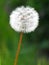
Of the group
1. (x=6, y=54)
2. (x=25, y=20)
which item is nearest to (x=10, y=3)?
(x=6, y=54)

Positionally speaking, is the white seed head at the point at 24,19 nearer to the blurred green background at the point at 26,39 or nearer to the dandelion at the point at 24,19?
the dandelion at the point at 24,19

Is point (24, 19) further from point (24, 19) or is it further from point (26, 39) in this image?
point (26, 39)

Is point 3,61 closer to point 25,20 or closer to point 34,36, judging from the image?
point 25,20

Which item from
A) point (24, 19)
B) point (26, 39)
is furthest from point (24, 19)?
point (26, 39)

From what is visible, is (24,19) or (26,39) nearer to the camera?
(24,19)

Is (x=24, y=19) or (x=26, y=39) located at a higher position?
(x=24, y=19)

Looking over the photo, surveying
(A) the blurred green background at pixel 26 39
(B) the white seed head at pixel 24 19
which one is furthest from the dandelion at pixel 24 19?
(A) the blurred green background at pixel 26 39
